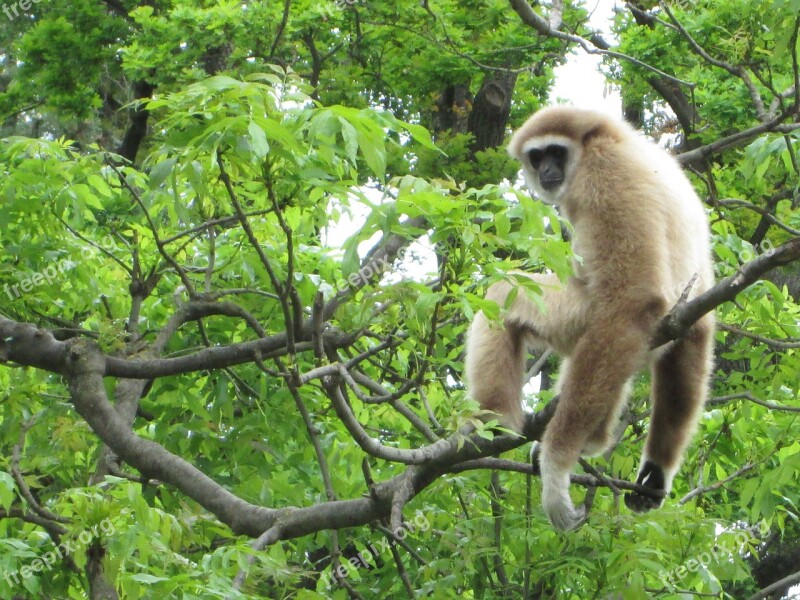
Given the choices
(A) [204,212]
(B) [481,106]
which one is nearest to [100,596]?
(A) [204,212]

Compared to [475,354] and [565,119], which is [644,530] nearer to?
[475,354]

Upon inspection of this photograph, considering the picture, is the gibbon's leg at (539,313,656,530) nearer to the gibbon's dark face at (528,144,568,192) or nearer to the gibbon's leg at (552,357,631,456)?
the gibbon's leg at (552,357,631,456)

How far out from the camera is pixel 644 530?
15.5ft

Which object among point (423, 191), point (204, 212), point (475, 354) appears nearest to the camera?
point (423, 191)

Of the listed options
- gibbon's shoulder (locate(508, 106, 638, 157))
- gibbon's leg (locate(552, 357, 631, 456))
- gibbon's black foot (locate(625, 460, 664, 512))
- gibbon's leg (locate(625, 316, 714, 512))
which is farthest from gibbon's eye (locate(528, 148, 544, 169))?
gibbon's black foot (locate(625, 460, 664, 512))

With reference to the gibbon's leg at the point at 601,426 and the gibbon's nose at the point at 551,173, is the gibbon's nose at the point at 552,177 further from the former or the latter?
the gibbon's leg at the point at 601,426

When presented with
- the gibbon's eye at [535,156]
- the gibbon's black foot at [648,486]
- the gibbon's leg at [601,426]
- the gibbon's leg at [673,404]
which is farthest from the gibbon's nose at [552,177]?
the gibbon's black foot at [648,486]

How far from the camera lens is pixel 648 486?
5.60 meters

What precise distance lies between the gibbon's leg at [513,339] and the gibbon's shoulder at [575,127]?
101cm

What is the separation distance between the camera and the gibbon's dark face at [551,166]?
628 centimetres

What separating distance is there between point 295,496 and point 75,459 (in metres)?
1.91

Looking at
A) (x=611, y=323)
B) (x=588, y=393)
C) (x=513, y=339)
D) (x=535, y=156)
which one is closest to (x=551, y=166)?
(x=535, y=156)

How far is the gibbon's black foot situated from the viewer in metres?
5.52

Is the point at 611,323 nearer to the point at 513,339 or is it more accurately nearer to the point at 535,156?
the point at 513,339
